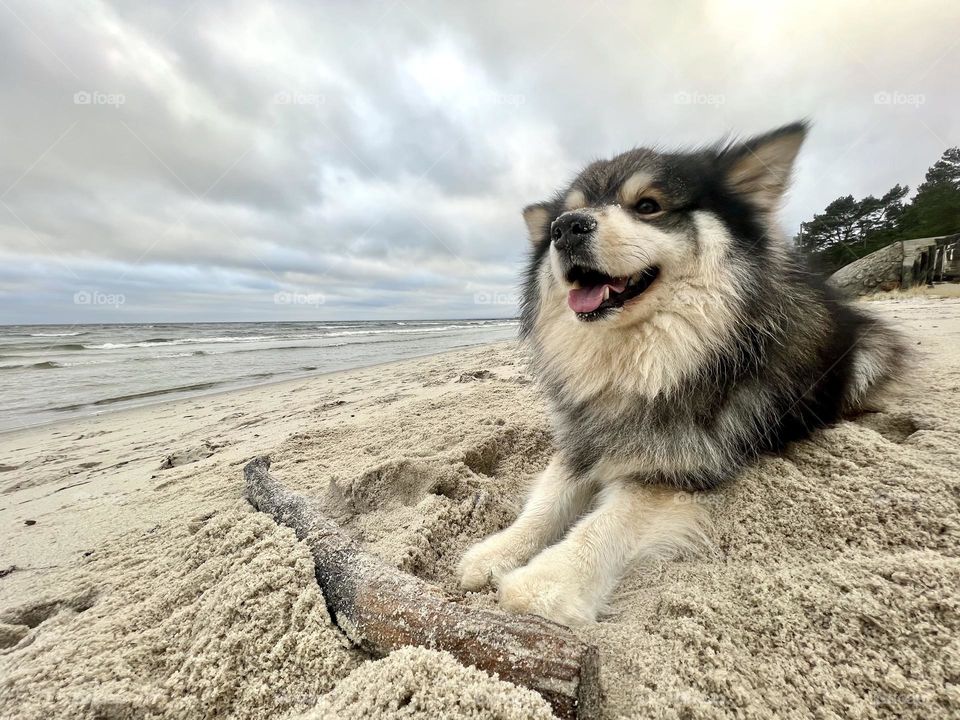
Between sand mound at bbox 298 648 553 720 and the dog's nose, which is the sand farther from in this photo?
the dog's nose

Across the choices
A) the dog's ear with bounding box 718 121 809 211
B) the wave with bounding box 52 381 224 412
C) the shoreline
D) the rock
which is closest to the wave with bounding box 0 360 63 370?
the wave with bounding box 52 381 224 412

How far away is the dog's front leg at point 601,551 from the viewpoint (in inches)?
58.6

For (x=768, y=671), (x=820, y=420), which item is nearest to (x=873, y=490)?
(x=820, y=420)

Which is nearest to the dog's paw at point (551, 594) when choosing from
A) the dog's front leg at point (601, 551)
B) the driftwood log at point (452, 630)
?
the dog's front leg at point (601, 551)

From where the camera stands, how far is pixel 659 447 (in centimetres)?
196

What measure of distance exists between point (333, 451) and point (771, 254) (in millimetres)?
3194

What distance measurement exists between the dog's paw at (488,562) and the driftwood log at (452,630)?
1.50 ft

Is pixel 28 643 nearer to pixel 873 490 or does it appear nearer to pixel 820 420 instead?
pixel 873 490

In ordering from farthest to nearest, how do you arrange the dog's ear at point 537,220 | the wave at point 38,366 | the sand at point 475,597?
the wave at point 38,366
the dog's ear at point 537,220
the sand at point 475,597

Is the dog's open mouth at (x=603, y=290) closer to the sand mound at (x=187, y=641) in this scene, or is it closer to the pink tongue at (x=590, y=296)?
the pink tongue at (x=590, y=296)

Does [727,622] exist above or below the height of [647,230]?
below

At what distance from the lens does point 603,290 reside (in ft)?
7.23

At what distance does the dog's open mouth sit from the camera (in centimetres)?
216

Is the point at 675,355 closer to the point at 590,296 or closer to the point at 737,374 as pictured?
the point at 737,374
